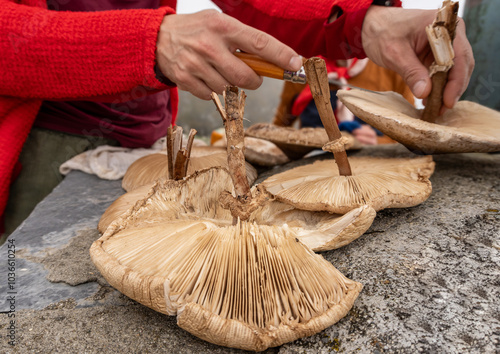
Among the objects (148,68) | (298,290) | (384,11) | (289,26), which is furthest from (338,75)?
(298,290)

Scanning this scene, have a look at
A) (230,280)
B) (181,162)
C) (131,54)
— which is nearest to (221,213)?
(181,162)

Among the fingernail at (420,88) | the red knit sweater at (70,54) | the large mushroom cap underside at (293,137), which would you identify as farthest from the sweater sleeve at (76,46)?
the fingernail at (420,88)

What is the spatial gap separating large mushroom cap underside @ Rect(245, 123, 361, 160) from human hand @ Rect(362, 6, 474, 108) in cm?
45

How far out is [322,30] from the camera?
1986mm

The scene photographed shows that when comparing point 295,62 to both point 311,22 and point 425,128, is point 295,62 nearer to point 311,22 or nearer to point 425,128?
point 425,128

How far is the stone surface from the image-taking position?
2.50 ft

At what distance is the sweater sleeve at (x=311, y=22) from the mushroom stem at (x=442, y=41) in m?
0.50

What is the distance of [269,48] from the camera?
1331mm

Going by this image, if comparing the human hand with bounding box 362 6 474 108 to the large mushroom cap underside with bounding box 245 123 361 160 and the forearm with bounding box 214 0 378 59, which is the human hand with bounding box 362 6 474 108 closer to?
the forearm with bounding box 214 0 378 59

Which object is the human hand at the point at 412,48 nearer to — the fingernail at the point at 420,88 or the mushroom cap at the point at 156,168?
the fingernail at the point at 420,88

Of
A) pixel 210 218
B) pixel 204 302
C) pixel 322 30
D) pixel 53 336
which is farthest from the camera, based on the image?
pixel 322 30

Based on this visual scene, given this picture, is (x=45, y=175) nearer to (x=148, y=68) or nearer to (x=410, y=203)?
(x=148, y=68)

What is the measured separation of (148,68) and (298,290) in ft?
3.68

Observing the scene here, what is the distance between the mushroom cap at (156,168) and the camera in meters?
1.70
